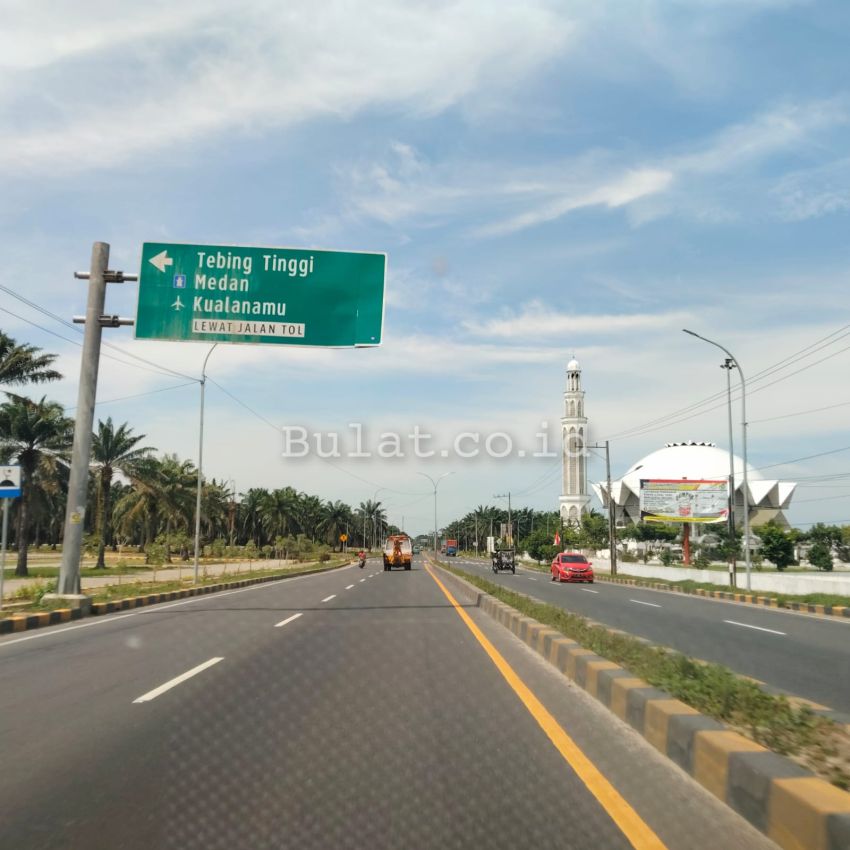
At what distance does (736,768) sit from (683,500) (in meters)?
60.6

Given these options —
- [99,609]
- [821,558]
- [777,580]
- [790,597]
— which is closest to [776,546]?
[821,558]

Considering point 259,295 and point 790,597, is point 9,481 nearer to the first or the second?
point 259,295

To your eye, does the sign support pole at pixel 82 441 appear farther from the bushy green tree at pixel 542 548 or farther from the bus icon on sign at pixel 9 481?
the bushy green tree at pixel 542 548

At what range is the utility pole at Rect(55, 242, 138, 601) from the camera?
15609 millimetres

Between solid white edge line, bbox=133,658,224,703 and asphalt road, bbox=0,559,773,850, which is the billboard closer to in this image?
asphalt road, bbox=0,559,773,850

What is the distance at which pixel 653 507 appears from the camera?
61.4m

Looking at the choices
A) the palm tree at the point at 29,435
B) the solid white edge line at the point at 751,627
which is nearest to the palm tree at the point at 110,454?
the palm tree at the point at 29,435

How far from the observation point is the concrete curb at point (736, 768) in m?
3.45

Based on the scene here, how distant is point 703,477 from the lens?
3905 inches

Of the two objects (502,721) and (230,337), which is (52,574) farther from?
(502,721)

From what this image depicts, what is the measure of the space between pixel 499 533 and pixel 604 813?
14662cm

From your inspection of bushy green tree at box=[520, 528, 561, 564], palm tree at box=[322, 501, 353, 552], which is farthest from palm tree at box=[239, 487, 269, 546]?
bushy green tree at box=[520, 528, 561, 564]

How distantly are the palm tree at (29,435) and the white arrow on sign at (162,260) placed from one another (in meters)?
26.0

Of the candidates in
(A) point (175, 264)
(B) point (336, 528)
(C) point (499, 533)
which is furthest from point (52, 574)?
(C) point (499, 533)
